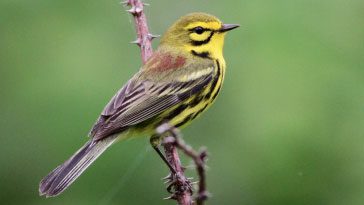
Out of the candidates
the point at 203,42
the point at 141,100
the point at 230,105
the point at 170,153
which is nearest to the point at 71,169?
the point at 170,153

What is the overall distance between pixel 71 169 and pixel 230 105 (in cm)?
151

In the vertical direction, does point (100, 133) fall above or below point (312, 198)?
above

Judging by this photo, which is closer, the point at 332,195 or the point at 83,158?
the point at 83,158

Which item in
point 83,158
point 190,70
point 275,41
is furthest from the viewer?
point 275,41

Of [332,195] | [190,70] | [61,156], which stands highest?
[190,70]

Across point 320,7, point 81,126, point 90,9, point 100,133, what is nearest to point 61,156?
point 81,126

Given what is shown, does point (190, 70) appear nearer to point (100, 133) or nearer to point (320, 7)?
point (100, 133)

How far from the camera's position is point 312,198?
20.5ft

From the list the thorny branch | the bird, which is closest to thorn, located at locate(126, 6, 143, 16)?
the thorny branch

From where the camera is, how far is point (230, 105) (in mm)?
6617

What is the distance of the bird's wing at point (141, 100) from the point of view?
5871mm

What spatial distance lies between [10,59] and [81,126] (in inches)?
34.3

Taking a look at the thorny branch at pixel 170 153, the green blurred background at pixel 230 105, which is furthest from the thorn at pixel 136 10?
the green blurred background at pixel 230 105

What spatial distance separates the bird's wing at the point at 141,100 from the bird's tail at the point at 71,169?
0.08 metres
